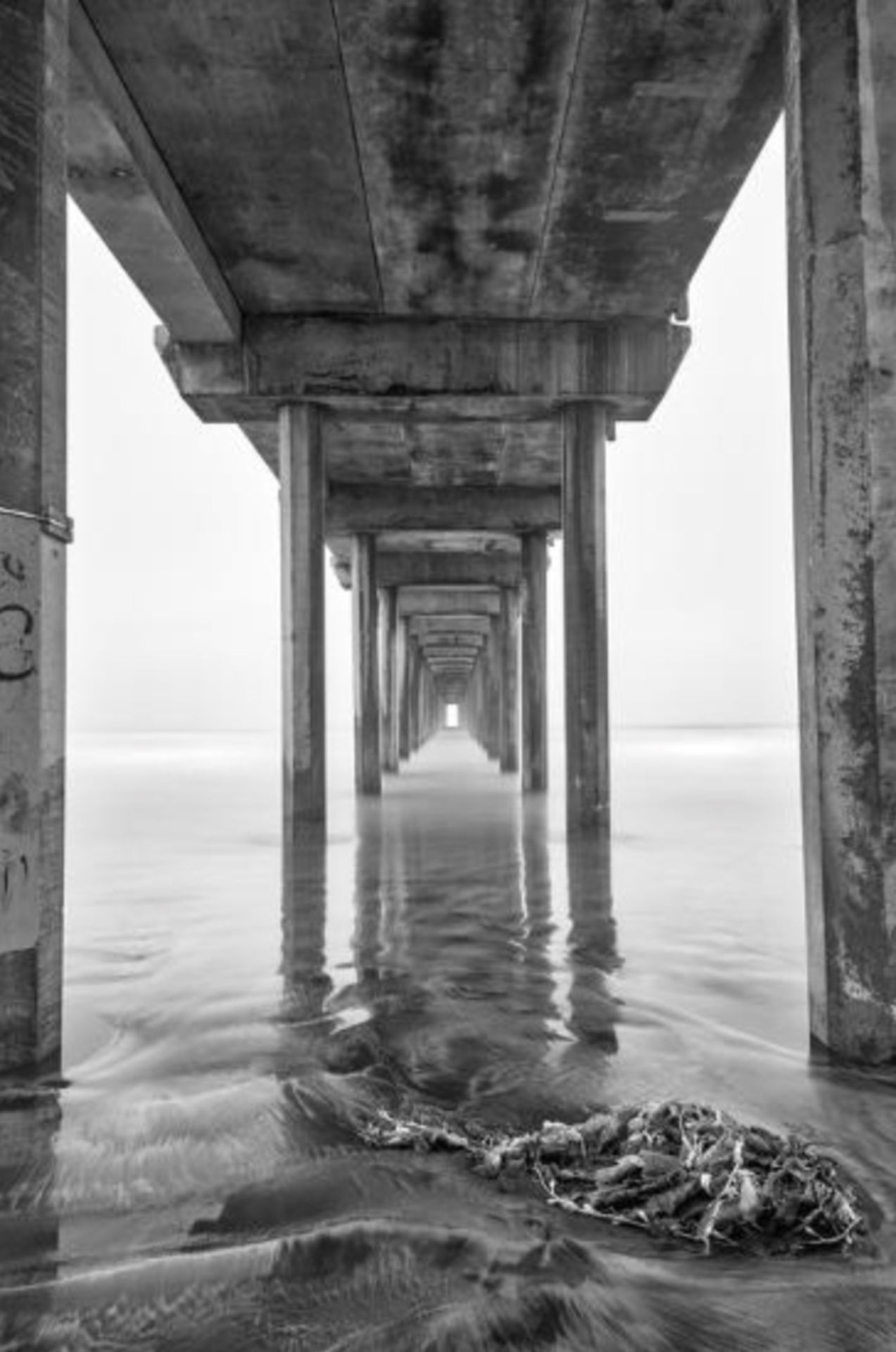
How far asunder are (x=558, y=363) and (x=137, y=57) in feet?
18.0

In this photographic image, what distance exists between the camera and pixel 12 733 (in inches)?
133

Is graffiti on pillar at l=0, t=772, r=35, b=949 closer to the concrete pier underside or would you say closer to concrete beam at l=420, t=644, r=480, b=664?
the concrete pier underside

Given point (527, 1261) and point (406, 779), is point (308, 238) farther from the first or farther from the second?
point (406, 779)

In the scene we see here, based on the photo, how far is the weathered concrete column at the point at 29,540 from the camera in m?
3.36

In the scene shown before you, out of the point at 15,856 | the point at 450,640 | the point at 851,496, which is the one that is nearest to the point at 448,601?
the point at 450,640

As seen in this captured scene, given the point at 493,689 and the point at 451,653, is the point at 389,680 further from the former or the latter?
the point at 451,653

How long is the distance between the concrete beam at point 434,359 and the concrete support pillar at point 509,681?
12789 mm

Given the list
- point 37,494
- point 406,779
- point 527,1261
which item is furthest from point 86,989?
point 406,779

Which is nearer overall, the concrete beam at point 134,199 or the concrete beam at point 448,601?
the concrete beam at point 134,199

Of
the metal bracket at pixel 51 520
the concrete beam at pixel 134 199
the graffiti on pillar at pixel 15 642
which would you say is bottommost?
the graffiti on pillar at pixel 15 642

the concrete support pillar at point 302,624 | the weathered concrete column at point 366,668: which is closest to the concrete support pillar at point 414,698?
the weathered concrete column at point 366,668

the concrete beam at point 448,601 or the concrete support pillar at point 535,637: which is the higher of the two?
the concrete beam at point 448,601

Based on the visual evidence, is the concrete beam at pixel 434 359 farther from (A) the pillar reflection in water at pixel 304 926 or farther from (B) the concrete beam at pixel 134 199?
(A) the pillar reflection in water at pixel 304 926

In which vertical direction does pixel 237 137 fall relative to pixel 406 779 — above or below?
above
